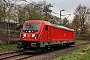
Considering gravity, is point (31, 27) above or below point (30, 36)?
above

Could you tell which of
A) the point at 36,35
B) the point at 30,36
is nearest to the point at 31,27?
the point at 30,36

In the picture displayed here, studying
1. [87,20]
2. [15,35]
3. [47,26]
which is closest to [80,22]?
[87,20]

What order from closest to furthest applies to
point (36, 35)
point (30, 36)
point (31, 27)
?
point (36, 35) < point (30, 36) < point (31, 27)

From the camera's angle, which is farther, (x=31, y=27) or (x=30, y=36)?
(x=31, y=27)

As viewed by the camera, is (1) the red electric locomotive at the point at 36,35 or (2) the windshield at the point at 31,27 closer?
(1) the red electric locomotive at the point at 36,35

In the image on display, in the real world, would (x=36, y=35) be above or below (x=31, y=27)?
below

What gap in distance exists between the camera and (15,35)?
26.2 meters

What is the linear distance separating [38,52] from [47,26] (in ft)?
8.93

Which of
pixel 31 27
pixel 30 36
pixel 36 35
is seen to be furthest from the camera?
pixel 31 27

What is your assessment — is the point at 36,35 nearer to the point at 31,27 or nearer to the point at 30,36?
the point at 30,36

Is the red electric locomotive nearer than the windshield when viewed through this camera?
Yes

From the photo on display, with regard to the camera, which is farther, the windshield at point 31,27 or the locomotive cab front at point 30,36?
the windshield at point 31,27

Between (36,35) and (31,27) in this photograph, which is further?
(31,27)

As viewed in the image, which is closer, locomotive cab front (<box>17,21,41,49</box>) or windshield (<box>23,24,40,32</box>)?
locomotive cab front (<box>17,21,41,49</box>)
